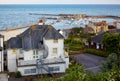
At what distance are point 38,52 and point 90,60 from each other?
7268 mm

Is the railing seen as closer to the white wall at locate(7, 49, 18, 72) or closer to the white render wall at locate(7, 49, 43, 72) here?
the white render wall at locate(7, 49, 43, 72)

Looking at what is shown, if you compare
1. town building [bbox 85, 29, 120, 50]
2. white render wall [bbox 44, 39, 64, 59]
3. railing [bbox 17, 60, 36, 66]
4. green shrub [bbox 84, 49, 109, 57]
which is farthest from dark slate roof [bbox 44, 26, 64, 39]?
town building [bbox 85, 29, 120, 50]

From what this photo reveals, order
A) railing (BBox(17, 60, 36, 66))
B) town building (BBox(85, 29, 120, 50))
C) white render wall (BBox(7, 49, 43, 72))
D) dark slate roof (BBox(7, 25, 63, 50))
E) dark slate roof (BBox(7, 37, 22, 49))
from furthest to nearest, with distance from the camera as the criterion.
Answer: town building (BBox(85, 29, 120, 50))
dark slate roof (BBox(7, 25, 63, 50))
dark slate roof (BBox(7, 37, 22, 49))
white render wall (BBox(7, 49, 43, 72))
railing (BBox(17, 60, 36, 66))

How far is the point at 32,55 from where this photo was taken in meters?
31.2

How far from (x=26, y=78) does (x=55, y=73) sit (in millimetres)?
3300

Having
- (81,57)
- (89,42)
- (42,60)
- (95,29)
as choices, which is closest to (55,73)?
(42,60)

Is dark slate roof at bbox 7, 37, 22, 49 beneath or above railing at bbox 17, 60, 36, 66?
above

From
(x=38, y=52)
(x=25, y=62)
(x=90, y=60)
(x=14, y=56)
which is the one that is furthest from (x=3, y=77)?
(x=90, y=60)

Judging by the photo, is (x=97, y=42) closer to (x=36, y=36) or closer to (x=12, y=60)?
(x=36, y=36)

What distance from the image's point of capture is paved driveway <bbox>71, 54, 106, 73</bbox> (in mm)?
31531

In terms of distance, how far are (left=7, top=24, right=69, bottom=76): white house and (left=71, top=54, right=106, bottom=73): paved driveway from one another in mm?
2786

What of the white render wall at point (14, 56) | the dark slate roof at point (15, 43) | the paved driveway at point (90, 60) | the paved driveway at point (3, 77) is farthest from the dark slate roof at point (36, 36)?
the paved driveway at point (90, 60)

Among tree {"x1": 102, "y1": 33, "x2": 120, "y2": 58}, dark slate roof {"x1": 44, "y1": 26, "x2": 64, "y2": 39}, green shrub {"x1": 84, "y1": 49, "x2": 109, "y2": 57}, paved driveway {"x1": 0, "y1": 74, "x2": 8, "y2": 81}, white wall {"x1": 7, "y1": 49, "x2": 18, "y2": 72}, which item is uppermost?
dark slate roof {"x1": 44, "y1": 26, "x2": 64, "y2": 39}

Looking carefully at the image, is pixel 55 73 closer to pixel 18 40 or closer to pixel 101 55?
pixel 18 40
